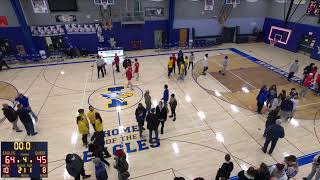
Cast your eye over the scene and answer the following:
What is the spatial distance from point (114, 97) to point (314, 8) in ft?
66.8

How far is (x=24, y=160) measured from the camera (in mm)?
5414

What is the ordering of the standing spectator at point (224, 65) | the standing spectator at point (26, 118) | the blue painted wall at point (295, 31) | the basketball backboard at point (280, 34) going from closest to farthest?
the standing spectator at point (26, 118), the standing spectator at point (224, 65), the blue painted wall at point (295, 31), the basketball backboard at point (280, 34)

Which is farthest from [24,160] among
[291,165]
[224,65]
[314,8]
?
[314,8]

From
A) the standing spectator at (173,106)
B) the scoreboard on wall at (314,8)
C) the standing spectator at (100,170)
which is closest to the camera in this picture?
the standing spectator at (100,170)

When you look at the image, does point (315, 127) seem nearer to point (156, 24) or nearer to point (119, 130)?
point (119, 130)

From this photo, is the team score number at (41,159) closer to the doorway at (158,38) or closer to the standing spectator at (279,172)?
the standing spectator at (279,172)

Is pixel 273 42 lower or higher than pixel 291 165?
lower

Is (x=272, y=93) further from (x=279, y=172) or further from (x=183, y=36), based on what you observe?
(x=183, y=36)

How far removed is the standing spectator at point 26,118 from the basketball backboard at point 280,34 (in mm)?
23517

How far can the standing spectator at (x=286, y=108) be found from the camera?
34.4 feet

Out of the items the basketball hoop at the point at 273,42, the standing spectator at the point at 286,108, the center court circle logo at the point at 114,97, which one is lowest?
the center court circle logo at the point at 114,97

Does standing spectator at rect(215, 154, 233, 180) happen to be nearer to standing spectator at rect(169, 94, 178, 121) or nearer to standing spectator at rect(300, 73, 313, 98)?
standing spectator at rect(169, 94, 178, 121)

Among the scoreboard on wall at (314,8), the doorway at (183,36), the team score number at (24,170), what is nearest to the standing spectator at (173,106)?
the team score number at (24,170)

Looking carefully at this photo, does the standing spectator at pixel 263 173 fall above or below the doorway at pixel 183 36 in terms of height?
above
